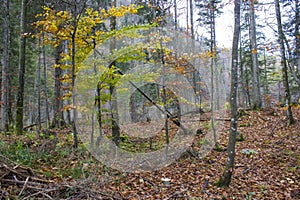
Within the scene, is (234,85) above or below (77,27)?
below

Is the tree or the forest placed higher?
the tree

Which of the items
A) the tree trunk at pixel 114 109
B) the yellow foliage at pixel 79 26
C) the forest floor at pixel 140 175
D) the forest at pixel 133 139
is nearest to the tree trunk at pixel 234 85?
the forest at pixel 133 139

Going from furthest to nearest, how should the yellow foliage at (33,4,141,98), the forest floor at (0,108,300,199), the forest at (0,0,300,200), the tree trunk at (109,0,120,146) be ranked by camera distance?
the tree trunk at (109,0,120,146) → the yellow foliage at (33,4,141,98) → the forest at (0,0,300,200) → the forest floor at (0,108,300,199)

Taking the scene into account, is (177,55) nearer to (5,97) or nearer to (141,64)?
(141,64)

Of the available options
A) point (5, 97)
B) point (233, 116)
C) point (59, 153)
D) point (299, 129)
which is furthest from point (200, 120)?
point (5, 97)

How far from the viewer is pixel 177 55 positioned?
861cm

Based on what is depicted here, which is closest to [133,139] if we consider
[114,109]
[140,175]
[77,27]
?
[114,109]

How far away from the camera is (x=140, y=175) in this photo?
5.73 meters

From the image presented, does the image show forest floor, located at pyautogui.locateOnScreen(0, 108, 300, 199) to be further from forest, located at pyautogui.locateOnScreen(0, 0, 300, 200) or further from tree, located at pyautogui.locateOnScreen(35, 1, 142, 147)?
tree, located at pyautogui.locateOnScreen(35, 1, 142, 147)

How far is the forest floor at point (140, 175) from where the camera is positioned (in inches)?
173

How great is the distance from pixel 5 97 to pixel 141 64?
873cm

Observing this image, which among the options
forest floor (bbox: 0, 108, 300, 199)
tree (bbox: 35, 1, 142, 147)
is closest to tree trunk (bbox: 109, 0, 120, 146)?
tree (bbox: 35, 1, 142, 147)

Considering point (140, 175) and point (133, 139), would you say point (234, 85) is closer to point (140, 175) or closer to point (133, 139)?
point (140, 175)

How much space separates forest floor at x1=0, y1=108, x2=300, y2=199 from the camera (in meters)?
4.39
